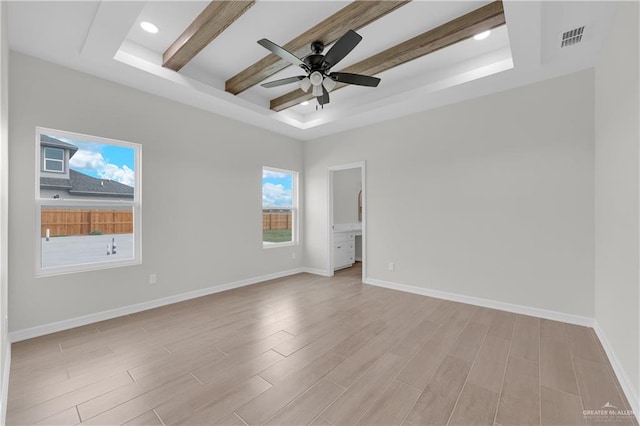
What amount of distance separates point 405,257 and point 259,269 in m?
2.53

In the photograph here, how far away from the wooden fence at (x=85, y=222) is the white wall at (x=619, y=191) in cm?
485

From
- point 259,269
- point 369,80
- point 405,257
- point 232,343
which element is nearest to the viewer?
point 232,343

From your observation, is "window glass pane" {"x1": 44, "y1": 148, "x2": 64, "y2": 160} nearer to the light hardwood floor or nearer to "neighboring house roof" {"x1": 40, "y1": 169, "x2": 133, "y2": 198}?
"neighboring house roof" {"x1": 40, "y1": 169, "x2": 133, "y2": 198}

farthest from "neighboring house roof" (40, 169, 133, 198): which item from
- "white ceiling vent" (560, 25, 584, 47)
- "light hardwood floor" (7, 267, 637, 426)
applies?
"white ceiling vent" (560, 25, 584, 47)

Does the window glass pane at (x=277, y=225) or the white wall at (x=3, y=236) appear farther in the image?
the window glass pane at (x=277, y=225)

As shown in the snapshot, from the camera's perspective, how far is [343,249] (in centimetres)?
609

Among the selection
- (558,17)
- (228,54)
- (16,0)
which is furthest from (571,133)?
(16,0)

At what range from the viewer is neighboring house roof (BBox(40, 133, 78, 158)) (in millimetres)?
2926

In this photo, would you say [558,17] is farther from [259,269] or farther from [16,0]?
[259,269]

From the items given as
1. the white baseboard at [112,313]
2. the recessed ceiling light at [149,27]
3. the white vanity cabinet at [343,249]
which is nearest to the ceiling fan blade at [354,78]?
the recessed ceiling light at [149,27]

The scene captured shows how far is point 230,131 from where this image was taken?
454 centimetres

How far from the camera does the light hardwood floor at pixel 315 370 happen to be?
1.75 meters

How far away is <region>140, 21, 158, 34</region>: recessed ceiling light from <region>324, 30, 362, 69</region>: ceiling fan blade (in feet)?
5.81

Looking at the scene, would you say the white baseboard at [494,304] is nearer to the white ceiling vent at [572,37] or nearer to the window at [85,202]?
the white ceiling vent at [572,37]
